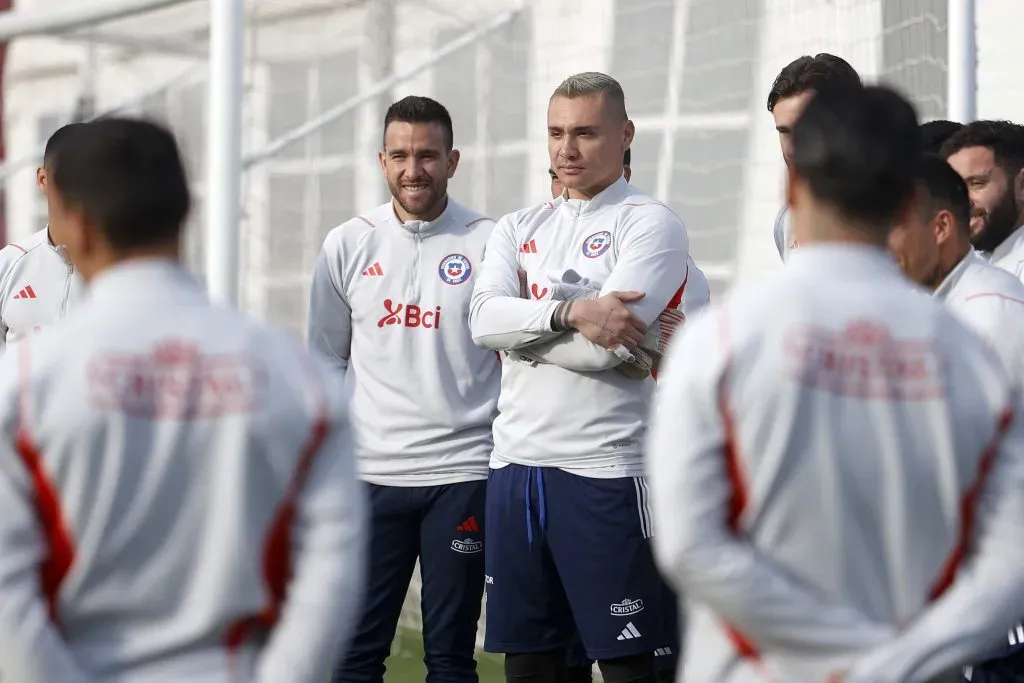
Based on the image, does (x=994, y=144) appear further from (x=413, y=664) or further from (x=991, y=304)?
(x=413, y=664)

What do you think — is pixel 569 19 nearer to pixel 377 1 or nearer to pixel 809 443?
pixel 377 1

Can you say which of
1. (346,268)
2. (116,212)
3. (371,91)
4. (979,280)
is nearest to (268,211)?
(371,91)

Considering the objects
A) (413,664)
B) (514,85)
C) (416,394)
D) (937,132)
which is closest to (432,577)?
(416,394)

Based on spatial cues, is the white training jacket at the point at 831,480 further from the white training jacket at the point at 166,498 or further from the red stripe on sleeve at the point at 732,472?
the white training jacket at the point at 166,498

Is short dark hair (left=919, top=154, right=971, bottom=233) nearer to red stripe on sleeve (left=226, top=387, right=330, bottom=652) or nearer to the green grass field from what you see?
red stripe on sleeve (left=226, top=387, right=330, bottom=652)

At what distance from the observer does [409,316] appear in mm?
4559

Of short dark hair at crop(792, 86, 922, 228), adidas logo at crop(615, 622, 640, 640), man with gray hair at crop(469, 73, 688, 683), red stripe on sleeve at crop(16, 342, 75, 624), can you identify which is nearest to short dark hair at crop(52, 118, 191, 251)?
red stripe on sleeve at crop(16, 342, 75, 624)

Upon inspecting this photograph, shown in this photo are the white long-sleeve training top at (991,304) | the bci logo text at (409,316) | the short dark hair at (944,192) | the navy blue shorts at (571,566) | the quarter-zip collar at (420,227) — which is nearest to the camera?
the white long-sleeve training top at (991,304)

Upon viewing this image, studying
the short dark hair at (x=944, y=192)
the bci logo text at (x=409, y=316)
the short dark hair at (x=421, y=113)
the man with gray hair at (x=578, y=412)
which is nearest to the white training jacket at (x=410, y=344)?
the bci logo text at (x=409, y=316)

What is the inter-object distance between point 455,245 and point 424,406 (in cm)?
58

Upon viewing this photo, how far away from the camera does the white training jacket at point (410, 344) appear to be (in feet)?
14.7

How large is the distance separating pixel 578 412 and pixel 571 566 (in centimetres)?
44

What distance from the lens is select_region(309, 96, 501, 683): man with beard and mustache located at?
445 cm

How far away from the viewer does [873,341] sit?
6.14ft
